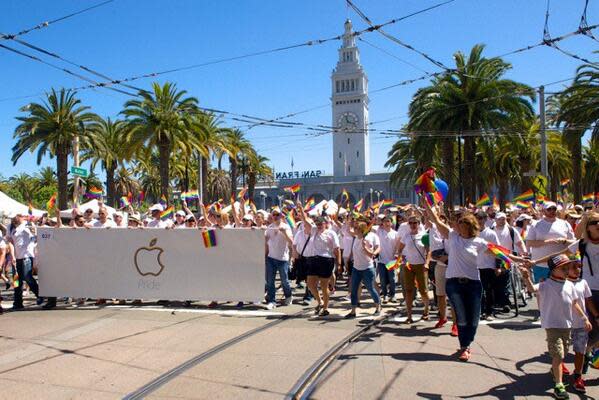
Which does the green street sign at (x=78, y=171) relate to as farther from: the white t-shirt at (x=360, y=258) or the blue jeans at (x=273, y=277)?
the white t-shirt at (x=360, y=258)

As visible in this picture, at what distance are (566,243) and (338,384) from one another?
3.77 metres

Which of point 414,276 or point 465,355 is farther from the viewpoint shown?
point 414,276

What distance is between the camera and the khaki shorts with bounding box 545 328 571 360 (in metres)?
5.00

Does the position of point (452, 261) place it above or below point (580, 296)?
above

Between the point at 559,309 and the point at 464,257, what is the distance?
63.7 inches

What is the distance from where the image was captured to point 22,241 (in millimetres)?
10227

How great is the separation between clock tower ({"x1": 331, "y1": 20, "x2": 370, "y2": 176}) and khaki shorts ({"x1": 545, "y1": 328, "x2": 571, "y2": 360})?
109536mm

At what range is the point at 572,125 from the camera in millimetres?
22250

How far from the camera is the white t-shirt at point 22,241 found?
33.5ft

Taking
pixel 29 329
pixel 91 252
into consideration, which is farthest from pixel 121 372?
pixel 91 252

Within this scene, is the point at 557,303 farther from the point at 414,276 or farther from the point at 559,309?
the point at 414,276

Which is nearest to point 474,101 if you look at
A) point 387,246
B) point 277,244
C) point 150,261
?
point 387,246

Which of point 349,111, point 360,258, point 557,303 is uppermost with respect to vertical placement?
point 349,111

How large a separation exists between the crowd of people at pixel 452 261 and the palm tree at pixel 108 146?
14114 millimetres
